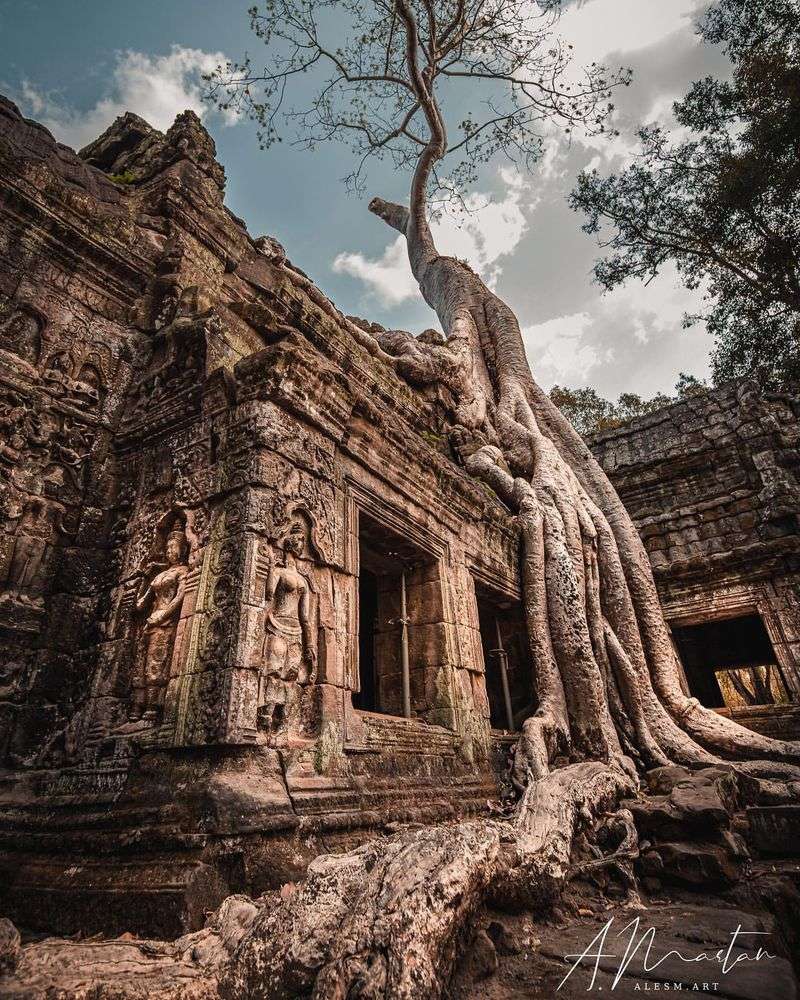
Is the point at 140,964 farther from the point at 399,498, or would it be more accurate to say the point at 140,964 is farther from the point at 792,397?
the point at 792,397

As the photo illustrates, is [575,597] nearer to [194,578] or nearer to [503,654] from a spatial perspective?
[503,654]

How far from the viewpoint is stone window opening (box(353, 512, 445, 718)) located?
4512 millimetres

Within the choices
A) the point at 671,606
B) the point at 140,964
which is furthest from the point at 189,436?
the point at 671,606

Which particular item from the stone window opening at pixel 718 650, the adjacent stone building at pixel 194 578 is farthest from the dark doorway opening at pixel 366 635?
the stone window opening at pixel 718 650

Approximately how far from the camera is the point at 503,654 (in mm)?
5828

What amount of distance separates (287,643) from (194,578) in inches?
26.1

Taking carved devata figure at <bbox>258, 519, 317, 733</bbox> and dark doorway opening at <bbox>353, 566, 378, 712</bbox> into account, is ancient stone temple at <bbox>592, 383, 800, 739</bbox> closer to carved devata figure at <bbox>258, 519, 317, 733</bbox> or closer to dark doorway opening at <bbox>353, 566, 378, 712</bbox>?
dark doorway opening at <bbox>353, 566, 378, 712</bbox>

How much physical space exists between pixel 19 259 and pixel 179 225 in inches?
77.0

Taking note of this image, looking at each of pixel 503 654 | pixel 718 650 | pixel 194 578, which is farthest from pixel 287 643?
pixel 718 650

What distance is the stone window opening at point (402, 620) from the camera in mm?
4512

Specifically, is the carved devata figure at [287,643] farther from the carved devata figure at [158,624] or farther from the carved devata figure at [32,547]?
the carved devata figure at [32,547]
